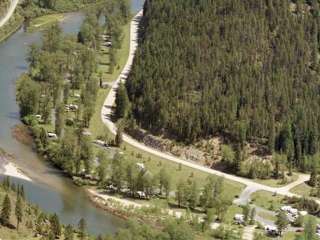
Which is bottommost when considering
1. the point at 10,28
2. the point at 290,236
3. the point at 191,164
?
the point at 290,236

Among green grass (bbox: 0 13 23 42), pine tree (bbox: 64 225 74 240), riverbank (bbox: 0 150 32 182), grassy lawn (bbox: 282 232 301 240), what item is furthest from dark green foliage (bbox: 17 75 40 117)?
grassy lawn (bbox: 282 232 301 240)

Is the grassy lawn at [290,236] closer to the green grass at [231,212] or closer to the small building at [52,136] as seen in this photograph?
the green grass at [231,212]

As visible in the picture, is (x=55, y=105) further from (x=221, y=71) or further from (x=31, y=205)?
(x=31, y=205)

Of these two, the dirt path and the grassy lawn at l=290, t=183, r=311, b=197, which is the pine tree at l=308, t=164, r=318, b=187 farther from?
the dirt path

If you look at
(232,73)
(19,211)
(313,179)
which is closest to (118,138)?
(232,73)

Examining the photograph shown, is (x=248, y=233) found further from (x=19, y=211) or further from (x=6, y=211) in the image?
(x=6, y=211)

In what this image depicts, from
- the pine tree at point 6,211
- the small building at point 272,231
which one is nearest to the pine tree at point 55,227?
the pine tree at point 6,211

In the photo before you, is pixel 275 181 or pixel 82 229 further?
pixel 275 181
